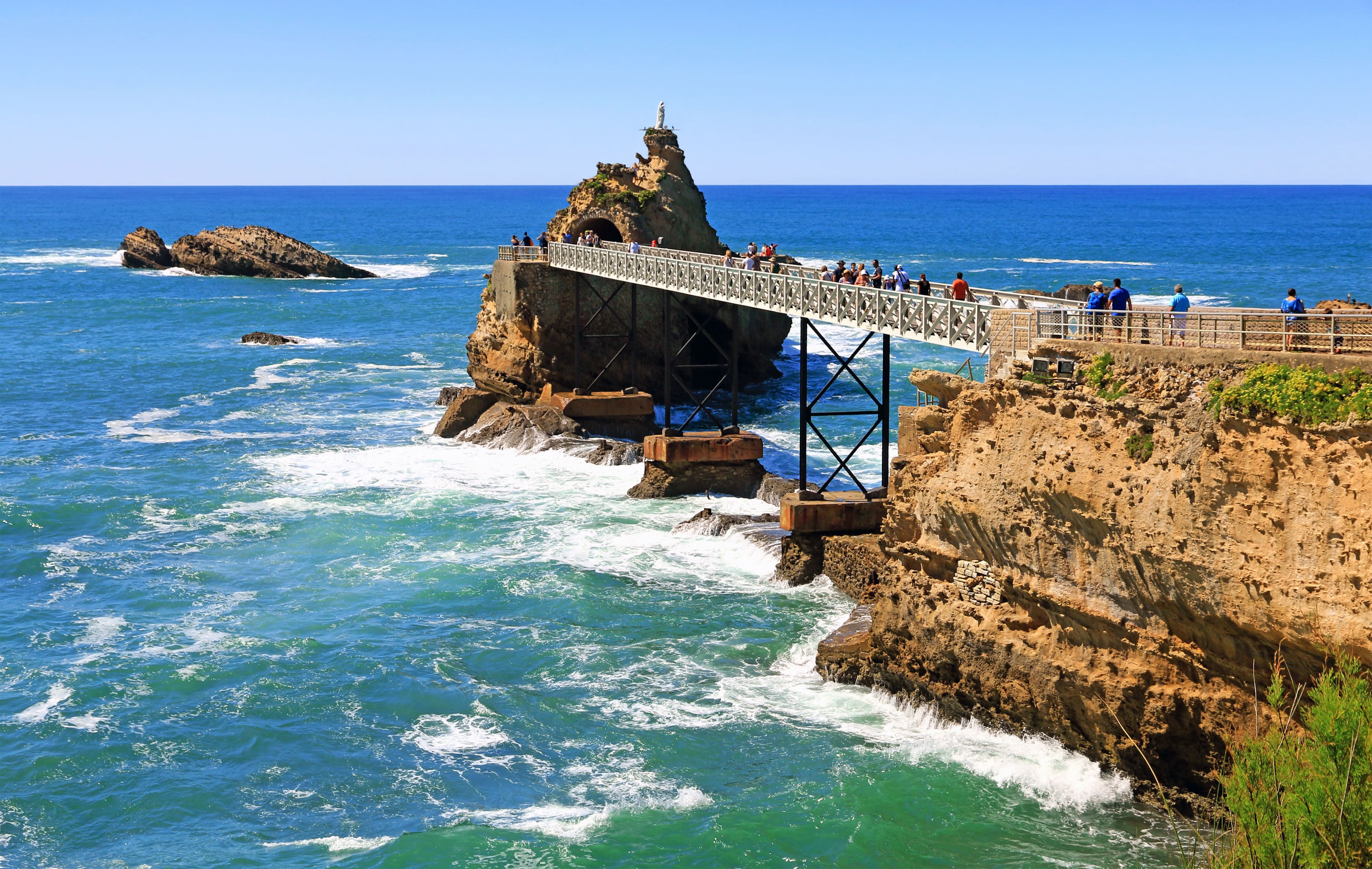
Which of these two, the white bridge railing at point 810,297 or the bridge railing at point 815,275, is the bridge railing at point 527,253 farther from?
the white bridge railing at point 810,297

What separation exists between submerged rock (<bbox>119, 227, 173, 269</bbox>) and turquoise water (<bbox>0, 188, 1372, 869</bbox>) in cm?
6471

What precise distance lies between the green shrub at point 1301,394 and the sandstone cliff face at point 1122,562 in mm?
167

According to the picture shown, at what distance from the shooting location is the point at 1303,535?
1338cm

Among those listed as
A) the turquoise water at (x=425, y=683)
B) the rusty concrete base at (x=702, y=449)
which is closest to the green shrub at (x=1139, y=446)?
the turquoise water at (x=425, y=683)

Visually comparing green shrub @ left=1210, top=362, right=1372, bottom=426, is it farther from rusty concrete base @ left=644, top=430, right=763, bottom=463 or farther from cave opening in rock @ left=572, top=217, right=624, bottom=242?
cave opening in rock @ left=572, top=217, right=624, bottom=242

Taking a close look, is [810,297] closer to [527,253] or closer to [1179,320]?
[1179,320]

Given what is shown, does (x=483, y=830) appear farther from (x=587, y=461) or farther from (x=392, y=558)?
(x=587, y=461)

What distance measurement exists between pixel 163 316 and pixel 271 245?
30.0 meters

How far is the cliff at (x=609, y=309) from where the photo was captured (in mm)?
40844

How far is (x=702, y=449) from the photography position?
31516 mm

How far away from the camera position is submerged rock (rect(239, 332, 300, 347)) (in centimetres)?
6262

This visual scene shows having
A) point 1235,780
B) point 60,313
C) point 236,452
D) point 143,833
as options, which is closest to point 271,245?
point 60,313

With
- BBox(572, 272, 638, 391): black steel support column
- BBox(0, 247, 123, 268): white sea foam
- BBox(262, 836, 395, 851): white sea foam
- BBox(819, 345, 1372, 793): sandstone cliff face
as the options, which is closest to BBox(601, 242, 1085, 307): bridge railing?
BBox(572, 272, 638, 391): black steel support column

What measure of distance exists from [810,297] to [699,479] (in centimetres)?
745
